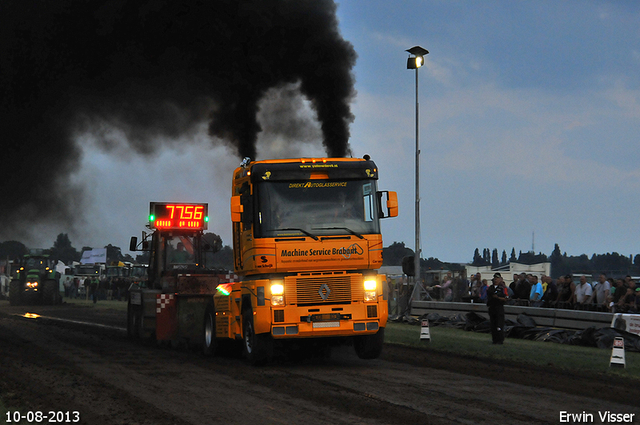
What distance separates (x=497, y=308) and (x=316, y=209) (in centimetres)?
689

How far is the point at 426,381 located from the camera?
35.7ft

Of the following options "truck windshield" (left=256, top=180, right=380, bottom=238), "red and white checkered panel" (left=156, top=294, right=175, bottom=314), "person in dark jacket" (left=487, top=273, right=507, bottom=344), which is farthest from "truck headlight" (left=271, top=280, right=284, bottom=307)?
"person in dark jacket" (left=487, top=273, right=507, bottom=344)

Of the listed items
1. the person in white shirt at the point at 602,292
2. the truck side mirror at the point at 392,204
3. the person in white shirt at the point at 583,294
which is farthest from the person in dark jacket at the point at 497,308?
the truck side mirror at the point at 392,204

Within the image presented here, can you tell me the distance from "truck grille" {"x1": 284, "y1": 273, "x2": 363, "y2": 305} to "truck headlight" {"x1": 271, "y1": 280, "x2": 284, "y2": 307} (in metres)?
0.08

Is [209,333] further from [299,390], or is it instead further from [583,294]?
[583,294]

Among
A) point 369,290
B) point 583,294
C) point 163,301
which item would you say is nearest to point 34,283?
point 163,301

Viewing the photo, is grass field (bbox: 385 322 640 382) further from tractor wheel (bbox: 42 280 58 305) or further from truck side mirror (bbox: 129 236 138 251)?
tractor wheel (bbox: 42 280 58 305)

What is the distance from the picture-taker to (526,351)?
1593 cm

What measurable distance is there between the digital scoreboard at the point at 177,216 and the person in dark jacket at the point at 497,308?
23.1 ft

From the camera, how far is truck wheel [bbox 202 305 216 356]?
15.0 metres

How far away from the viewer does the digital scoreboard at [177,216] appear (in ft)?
60.1

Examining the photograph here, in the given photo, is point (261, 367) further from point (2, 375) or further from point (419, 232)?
point (419, 232)

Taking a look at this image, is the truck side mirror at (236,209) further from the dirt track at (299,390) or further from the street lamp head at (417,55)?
the street lamp head at (417,55)

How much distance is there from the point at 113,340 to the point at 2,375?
22.7 feet
